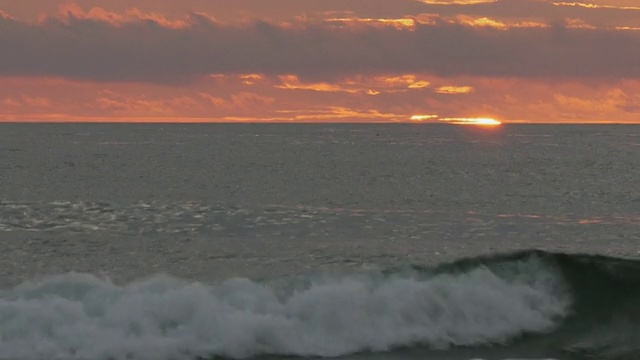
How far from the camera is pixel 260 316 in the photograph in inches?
818

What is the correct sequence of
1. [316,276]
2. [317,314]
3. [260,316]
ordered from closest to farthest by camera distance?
[260,316] → [317,314] → [316,276]

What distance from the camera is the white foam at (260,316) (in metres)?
19.4

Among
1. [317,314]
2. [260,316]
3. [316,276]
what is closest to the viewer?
[260,316]

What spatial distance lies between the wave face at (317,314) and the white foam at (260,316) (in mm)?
29

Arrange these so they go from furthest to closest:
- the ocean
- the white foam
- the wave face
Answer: the ocean, the wave face, the white foam

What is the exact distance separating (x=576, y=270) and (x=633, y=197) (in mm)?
26463

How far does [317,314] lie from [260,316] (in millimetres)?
1391

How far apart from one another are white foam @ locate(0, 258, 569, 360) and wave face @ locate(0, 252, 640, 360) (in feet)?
0.09

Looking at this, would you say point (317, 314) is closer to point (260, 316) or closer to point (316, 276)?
point (260, 316)

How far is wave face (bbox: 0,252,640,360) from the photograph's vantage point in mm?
19547

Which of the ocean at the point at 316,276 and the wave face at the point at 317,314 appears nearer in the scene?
the wave face at the point at 317,314

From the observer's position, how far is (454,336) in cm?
2109

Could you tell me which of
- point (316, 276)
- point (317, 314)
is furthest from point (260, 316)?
point (316, 276)

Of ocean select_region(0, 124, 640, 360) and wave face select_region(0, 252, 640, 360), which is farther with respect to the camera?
ocean select_region(0, 124, 640, 360)
